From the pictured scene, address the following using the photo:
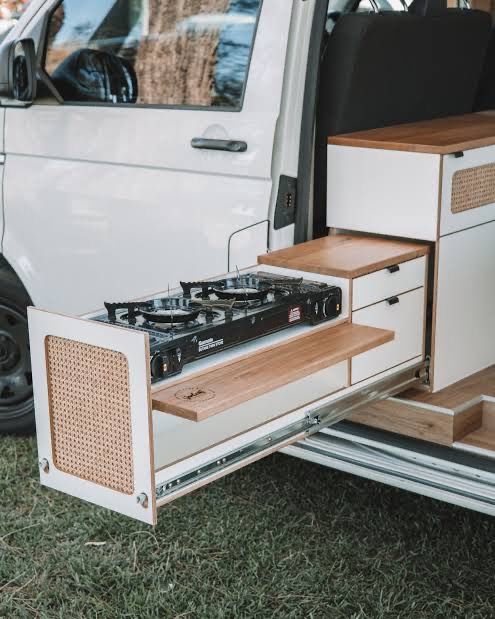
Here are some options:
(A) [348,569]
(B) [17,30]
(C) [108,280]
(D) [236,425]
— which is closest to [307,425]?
(D) [236,425]

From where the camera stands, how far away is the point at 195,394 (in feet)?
7.33

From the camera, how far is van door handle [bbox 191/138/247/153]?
10.4ft

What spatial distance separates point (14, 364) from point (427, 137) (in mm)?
1810

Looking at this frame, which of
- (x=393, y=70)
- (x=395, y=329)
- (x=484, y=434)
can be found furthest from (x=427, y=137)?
(x=484, y=434)

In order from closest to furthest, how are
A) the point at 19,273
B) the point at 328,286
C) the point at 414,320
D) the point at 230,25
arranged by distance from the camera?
the point at 328,286 < the point at 414,320 < the point at 230,25 < the point at 19,273

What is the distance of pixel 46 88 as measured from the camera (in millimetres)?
3650

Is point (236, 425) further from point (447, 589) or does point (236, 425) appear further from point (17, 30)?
point (17, 30)

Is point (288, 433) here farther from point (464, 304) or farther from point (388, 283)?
point (464, 304)

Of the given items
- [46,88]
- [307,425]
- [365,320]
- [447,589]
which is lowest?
[447,589]

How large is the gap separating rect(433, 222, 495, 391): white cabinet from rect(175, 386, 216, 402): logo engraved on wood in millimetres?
1034

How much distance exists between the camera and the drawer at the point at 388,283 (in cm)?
283

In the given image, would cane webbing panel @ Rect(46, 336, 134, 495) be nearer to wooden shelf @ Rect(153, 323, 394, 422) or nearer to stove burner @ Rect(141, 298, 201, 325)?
wooden shelf @ Rect(153, 323, 394, 422)

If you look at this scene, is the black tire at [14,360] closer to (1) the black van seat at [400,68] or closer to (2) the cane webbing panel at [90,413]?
(1) the black van seat at [400,68]

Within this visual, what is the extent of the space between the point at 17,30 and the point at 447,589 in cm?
236
